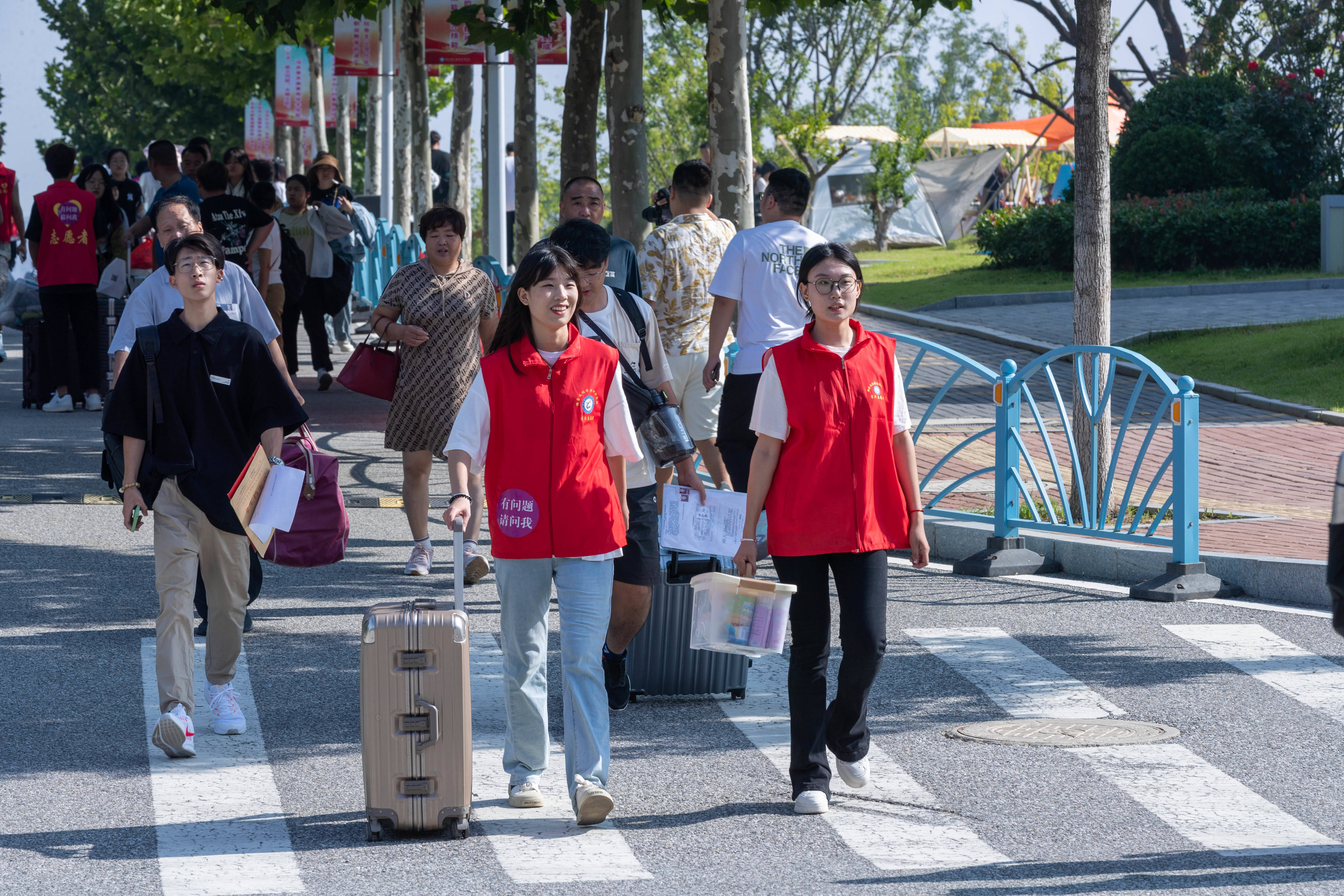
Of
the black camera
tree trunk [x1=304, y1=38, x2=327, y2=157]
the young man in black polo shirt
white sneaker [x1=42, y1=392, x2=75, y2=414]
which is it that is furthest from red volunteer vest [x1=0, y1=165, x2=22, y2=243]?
tree trunk [x1=304, y1=38, x2=327, y2=157]

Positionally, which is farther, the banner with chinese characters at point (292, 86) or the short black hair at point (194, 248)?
the banner with chinese characters at point (292, 86)

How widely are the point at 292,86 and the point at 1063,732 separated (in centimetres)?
2493

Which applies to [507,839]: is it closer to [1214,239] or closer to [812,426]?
[812,426]

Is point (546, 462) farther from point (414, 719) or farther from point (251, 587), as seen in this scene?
point (251, 587)

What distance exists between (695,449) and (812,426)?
3.05ft

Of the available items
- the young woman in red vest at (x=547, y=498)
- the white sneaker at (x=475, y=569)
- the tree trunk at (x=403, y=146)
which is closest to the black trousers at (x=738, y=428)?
the white sneaker at (x=475, y=569)

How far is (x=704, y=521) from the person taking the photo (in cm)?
608

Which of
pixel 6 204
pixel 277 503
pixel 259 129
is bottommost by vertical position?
pixel 277 503

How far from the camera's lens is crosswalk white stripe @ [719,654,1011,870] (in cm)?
509

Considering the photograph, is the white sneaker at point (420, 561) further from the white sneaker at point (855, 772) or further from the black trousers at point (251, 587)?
the white sneaker at point (855, 772)

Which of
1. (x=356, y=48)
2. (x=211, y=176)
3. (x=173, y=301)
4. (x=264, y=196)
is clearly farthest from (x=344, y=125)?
(x=173, y=301)

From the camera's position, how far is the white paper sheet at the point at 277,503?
6.06 m

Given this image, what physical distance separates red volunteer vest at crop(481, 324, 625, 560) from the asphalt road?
884mm

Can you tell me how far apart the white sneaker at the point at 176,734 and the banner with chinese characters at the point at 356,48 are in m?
18.3
